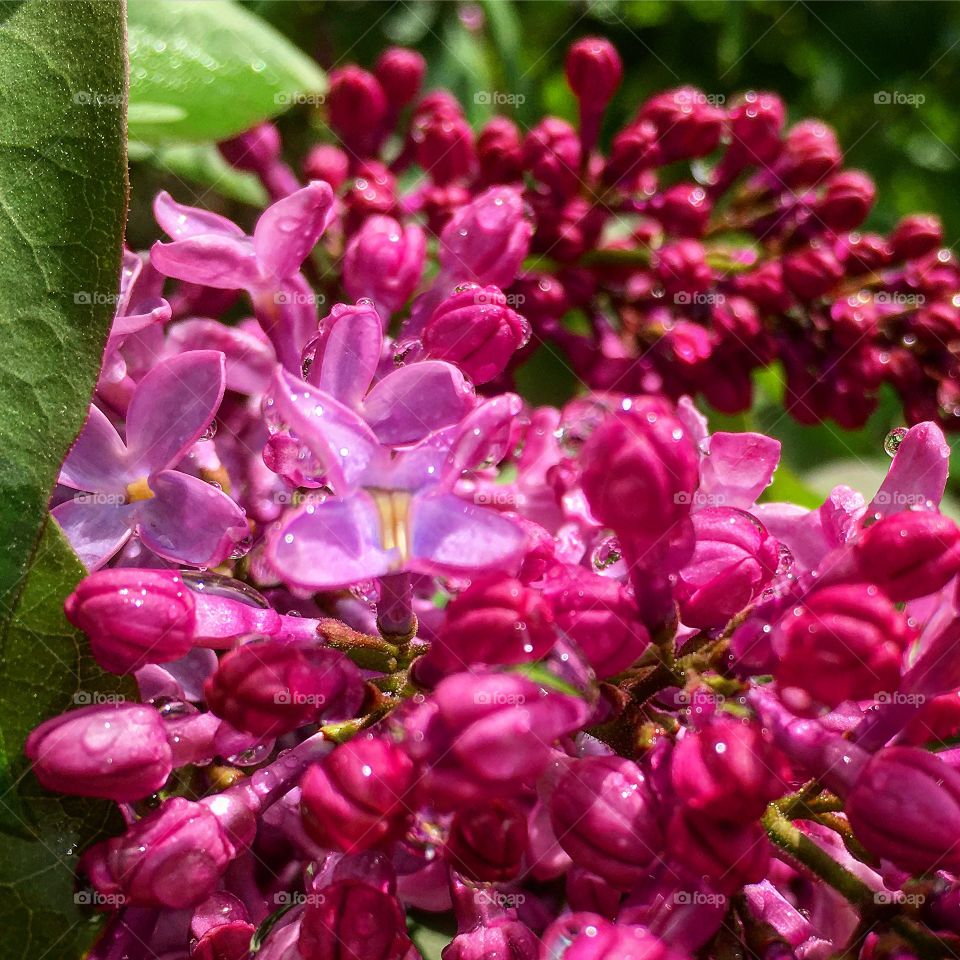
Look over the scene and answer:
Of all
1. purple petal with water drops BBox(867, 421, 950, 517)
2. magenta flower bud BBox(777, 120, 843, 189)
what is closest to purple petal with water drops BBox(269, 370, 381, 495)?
purple petal with water drops BBox(867, 421, 950, 517)

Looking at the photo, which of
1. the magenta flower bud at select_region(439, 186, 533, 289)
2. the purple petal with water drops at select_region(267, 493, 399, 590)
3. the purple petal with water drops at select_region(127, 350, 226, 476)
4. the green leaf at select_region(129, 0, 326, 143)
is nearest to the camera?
the purple petal with water drops at select_region(267, 493, 399, 590)

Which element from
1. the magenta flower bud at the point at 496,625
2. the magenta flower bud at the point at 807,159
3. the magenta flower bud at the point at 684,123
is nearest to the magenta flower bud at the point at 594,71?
the magenta flower bud at the point at 684,123

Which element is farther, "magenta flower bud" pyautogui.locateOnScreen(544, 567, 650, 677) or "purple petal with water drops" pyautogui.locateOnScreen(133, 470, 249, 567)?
"purple petal with water drops" pyautogui.locateOnScreen(133, 470, 249, 567)

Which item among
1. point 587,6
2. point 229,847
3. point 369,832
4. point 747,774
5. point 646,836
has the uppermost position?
point 587,6

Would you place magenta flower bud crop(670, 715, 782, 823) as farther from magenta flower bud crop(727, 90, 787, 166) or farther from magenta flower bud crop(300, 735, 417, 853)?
magenta flower bud crop(727, 90, 787, 166)

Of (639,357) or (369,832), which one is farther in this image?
(639,357)

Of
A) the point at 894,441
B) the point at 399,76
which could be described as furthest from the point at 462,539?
the point at 399,76

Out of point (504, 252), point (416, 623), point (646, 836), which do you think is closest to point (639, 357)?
point (504, 252)

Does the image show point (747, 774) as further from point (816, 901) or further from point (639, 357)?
point (639, 357)
